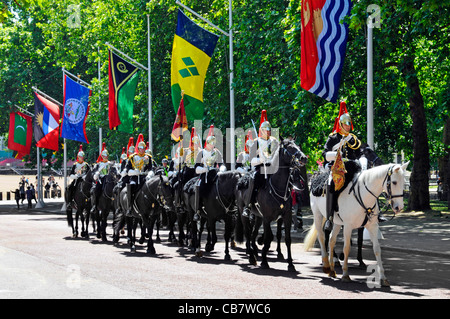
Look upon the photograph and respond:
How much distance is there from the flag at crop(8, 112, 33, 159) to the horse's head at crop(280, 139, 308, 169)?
32.5m

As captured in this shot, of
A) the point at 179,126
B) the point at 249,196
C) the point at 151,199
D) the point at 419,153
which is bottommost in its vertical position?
the point at 151,199

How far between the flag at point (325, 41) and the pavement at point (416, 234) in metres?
4.51

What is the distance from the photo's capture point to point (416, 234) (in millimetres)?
21641

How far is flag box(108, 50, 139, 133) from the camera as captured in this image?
3300 cm

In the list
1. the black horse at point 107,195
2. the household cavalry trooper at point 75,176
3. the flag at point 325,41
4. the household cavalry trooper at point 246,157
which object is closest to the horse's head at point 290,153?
the household cavalry trooper at point 246,157

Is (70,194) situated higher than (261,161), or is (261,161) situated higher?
(261,161)

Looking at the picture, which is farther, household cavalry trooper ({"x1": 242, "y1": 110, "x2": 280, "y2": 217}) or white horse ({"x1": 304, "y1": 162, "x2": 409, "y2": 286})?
household cavalry trooper ({"x1": 242, "y1": 110, "x2": 280, "y2": 217})

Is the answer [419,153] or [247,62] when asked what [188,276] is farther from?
[419,153]

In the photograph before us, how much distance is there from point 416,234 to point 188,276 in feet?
35.1

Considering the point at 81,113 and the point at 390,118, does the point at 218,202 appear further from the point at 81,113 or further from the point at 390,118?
the point at 81,113

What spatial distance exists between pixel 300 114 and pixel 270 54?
4996 mm

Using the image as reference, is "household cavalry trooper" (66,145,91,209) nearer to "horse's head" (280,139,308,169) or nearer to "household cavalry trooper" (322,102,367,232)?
"horse's head" (280,139,308,169)

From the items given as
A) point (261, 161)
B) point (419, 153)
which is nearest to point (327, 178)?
point (261, 161)

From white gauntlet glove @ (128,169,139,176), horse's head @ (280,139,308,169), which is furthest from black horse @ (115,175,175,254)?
horse's head @ (280,139,308,169)
